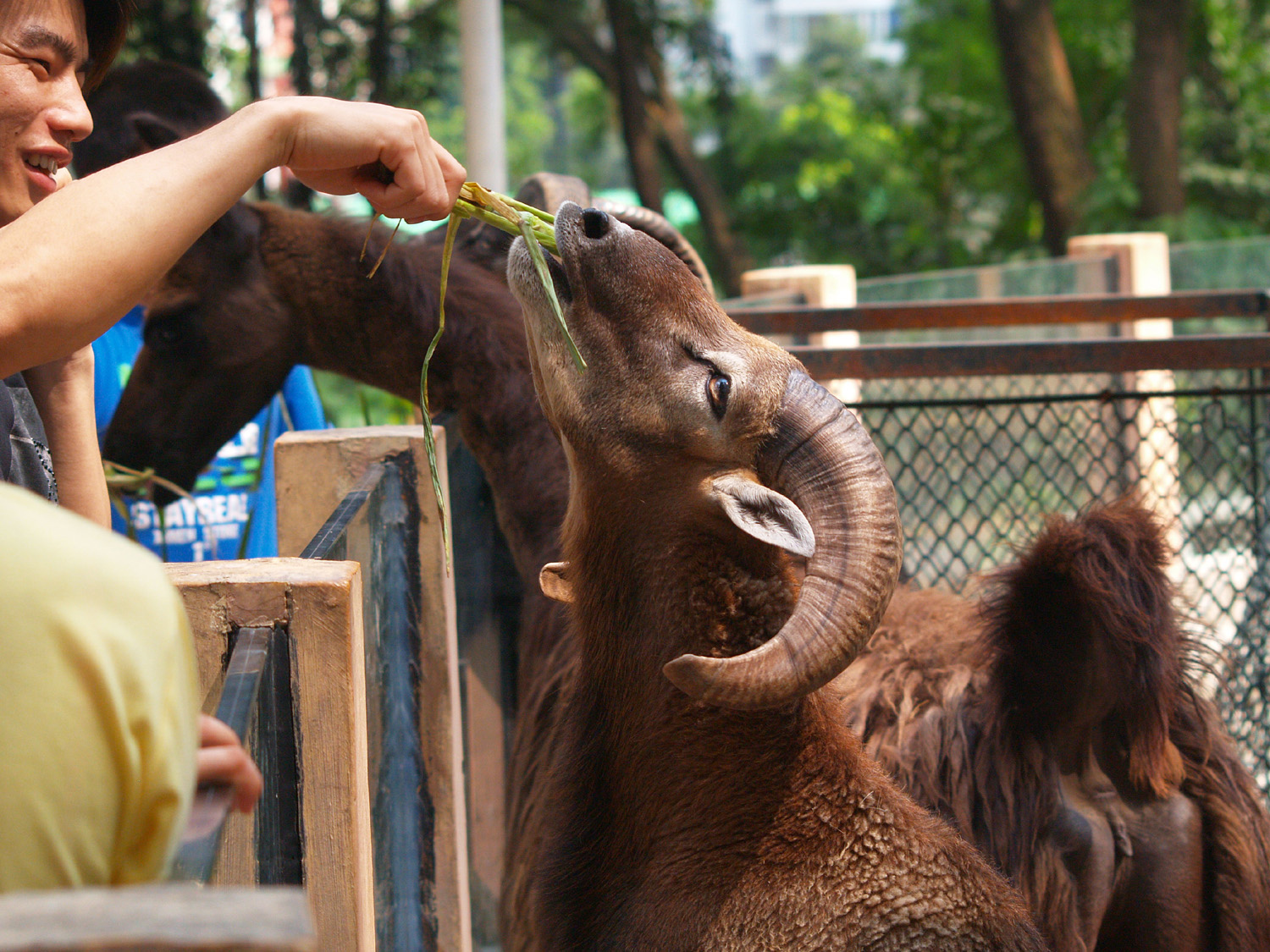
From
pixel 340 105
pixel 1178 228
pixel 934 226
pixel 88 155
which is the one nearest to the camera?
pixel 340 105

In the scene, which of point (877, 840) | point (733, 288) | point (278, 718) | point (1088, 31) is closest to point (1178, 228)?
point (1088, 31)

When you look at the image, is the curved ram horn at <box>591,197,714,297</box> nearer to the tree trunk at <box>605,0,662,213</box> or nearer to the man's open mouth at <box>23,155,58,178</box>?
the man's open mouth at <box>23,155,58,178</box>

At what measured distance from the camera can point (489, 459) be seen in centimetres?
367

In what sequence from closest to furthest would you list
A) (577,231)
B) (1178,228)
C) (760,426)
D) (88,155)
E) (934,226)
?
(760,426), (577,231), (88,155), (1178,228), (934,226)

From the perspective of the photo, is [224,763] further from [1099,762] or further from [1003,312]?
[1003,312]

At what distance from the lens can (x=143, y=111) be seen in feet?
13.3

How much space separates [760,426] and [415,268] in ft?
5.92

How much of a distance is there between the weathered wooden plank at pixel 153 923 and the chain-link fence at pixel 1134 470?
9.06 feet

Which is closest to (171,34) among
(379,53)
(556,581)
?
(379,53)

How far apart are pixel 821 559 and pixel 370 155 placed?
1085mm

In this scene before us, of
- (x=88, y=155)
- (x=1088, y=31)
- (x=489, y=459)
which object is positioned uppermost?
(x=1088, y=31)

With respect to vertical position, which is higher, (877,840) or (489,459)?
(489,459)

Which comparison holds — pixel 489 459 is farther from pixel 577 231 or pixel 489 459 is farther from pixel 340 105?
pixel 340 105

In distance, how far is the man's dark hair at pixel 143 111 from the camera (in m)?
3.88
